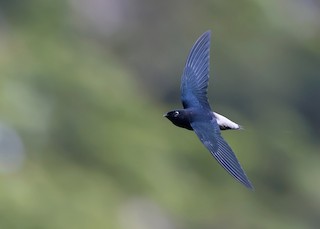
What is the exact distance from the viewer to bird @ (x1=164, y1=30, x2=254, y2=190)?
8688mm

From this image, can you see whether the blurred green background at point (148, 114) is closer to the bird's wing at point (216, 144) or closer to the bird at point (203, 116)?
the bird at point (203, 116)

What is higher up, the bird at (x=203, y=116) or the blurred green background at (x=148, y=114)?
the blurred green background at (x=148, y=114)

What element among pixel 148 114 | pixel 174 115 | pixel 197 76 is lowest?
pixel 174 115

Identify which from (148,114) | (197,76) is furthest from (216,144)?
(148,114)

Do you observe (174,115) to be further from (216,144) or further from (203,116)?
(216,144)

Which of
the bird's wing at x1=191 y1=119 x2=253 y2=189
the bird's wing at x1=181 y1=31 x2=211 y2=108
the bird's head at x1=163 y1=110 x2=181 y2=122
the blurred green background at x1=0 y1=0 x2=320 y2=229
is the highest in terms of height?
the blurred green background at x1=0 y1=0 x2=320 y2=229

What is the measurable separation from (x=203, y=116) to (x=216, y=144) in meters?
0.57

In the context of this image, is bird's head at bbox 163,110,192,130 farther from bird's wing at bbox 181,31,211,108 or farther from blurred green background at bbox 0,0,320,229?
blurred green background at bbox 0,0,320,229

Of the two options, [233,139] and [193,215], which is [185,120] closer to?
[193,215]

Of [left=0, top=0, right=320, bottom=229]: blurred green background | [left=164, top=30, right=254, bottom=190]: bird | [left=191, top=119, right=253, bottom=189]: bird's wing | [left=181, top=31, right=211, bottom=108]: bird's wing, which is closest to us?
[left=191, top=119, right=253, bottom=189]: bird's wing

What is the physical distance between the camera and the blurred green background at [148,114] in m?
30.7

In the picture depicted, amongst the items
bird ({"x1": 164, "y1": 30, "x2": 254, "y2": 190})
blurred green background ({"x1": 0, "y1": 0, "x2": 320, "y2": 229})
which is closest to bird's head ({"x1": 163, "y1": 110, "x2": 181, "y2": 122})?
bird ({"x1": 164, "y1": 30, "x2": 254, "y2": 190})

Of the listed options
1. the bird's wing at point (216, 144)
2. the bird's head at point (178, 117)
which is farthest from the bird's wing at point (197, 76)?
the bird's wing at point (216, 144)

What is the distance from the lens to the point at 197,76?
1027 centimetres
